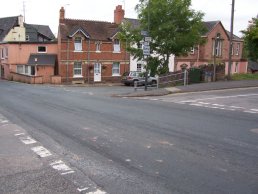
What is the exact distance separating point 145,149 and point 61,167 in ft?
7.28

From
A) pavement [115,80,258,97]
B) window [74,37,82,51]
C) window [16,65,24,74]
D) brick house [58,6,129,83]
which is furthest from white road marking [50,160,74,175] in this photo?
window [16,65,24,74]

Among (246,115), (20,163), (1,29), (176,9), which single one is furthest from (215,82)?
(1,29)

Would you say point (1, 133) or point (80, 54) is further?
point (80, 54)

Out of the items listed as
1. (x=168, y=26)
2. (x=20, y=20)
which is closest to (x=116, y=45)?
(x=20, y=20)

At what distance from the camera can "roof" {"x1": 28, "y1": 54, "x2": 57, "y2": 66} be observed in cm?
4788

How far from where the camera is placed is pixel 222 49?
2201 inches

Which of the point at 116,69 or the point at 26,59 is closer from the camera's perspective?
the point at 26,59

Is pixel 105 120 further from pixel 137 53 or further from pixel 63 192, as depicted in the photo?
pixel 137 53

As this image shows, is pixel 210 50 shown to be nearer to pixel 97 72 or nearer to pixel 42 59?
pixel 97 72

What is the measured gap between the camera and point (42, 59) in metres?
48.6

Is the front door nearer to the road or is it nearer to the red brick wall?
the red brick wall

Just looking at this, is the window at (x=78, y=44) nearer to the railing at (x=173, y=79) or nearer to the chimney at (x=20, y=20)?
the chimney at (x=20, y=20)

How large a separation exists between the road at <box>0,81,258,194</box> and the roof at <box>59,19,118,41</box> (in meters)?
32.2

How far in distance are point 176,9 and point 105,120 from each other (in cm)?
2109
